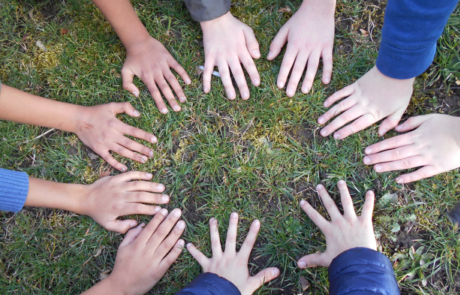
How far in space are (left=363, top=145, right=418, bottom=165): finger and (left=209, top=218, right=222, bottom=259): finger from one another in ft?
3.59

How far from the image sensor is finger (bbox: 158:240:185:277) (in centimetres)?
207

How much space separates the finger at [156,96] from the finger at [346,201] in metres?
1.31

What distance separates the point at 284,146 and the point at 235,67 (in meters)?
0.64

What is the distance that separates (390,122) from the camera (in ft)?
6.67

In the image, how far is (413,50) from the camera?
147cm

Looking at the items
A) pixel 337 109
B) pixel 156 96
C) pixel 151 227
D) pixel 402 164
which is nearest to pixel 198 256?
pixel 151 227

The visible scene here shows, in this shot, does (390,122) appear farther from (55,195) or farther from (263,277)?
(55,195)

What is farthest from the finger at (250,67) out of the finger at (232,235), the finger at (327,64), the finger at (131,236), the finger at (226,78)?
the finger at (131,236)

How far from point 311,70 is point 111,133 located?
144 cm

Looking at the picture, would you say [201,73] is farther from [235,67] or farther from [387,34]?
[387,34]

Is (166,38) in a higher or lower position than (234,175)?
higher

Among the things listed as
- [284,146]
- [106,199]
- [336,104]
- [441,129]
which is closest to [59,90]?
[106,199]

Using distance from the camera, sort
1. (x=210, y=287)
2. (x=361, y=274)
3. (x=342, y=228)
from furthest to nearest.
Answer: (x=342, y=228)
(x=210, y=287)
(x=361, y=274)

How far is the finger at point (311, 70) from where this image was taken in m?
2.10
